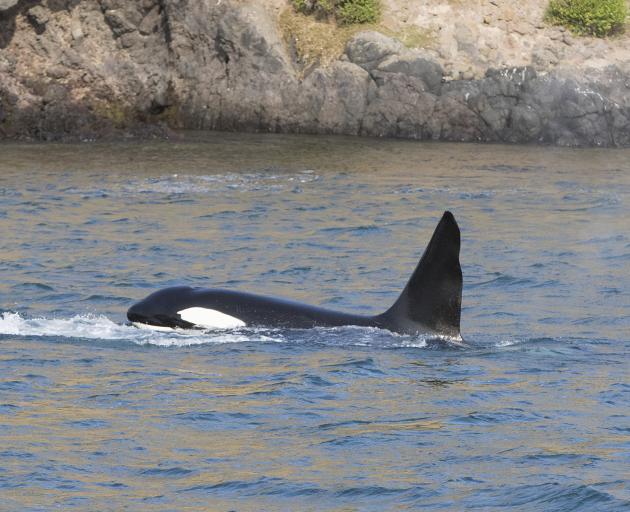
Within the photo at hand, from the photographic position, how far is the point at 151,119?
118ft

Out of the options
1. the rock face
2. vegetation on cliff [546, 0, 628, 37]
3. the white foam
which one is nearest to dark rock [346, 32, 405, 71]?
the rock face

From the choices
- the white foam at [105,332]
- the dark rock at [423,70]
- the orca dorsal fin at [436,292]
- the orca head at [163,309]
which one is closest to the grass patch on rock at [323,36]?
the dark rock at [423,70]

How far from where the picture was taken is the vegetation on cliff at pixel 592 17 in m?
37.1

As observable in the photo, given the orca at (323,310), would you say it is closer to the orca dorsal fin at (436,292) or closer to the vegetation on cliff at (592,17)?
the orca dorsal fin at (436,292)

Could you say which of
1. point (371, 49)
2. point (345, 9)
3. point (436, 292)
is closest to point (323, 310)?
point (436, 292)

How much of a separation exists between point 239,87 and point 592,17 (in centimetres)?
992

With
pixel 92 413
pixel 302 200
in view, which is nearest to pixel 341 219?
pixel 302 200

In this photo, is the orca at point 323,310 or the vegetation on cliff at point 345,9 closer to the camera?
the orca at point 323,310

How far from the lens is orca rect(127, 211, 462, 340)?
41.3 feet

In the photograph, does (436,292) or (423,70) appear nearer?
(436,292)

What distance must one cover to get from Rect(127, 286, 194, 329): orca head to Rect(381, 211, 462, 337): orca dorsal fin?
2.02 m

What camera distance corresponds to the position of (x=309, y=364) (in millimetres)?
12156

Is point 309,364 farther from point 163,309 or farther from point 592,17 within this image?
point 592,17

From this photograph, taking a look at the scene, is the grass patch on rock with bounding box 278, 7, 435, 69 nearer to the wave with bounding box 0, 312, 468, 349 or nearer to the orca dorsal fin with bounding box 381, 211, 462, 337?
the wave with bounding box 0, 312, 468, 349
